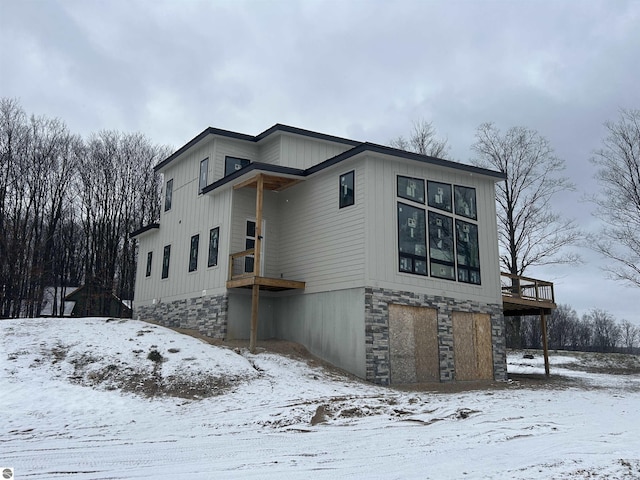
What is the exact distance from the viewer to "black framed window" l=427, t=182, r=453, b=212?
15.8 meters

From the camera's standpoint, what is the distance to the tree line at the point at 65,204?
2714 centimetres

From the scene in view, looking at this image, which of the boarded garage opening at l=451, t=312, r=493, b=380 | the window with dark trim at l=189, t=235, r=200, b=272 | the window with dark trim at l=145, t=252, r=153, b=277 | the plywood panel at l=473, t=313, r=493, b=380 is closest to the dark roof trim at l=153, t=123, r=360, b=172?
the window with dark trim at l=189, t=235, r=200, b=272

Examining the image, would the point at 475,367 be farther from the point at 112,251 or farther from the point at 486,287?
the point at 112,251

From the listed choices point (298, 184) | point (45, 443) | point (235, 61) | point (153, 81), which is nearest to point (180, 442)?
point (45, 443)

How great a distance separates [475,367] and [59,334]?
11982 mm


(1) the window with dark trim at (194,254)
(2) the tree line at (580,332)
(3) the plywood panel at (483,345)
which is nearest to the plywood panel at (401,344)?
(3) the plywood panel at (483,345)

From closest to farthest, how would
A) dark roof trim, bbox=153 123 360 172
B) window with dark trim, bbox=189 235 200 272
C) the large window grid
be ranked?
the large window grid → dark roof trim, bbox=153 123 360 172 → window with dark trim, bbox=189 235 200 272

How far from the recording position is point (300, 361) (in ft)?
45.1

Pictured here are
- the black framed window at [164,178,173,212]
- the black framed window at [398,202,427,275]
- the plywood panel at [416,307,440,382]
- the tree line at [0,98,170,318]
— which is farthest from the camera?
the tree line at [0,98,170,318]

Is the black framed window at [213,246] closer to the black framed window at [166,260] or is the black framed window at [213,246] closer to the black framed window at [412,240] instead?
the black framed window at [166,260]

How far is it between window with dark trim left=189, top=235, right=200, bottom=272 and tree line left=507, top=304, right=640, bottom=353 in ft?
128

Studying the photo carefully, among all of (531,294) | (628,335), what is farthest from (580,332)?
(531,294)

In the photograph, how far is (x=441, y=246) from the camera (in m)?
15.7

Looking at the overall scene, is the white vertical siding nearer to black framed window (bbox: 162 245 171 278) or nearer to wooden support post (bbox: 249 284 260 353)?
wooden support post (bbox: 249 284 260 353)
